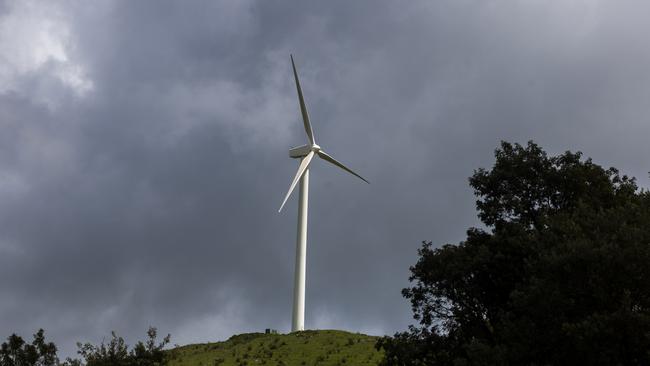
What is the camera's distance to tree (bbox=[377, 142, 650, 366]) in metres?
33.9

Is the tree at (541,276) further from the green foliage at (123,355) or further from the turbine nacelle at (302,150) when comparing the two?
the turbine nacelle at (302,150)

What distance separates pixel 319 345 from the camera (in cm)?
7938

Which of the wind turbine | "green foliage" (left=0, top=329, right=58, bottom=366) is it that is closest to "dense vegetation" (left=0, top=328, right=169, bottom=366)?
"green foliage" (left=0, top=329, right=58, bottom=366)

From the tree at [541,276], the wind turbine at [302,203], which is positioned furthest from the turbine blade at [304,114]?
the tree at [541,276]

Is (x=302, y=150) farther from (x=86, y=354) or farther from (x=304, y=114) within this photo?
(x=86, y=354)

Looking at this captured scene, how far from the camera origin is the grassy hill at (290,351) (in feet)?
235

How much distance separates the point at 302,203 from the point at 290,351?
21.9 m

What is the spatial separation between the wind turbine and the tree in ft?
138

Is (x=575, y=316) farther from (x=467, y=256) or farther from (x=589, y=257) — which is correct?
(x=467, y=256)

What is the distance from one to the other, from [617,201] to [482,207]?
864 centimetres

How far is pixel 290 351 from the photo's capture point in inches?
3041

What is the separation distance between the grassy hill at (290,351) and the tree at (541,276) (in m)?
23.4

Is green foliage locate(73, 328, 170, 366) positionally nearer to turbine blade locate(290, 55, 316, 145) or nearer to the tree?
the tree

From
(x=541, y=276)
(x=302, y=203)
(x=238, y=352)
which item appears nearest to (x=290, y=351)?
(x=238, y=352)
